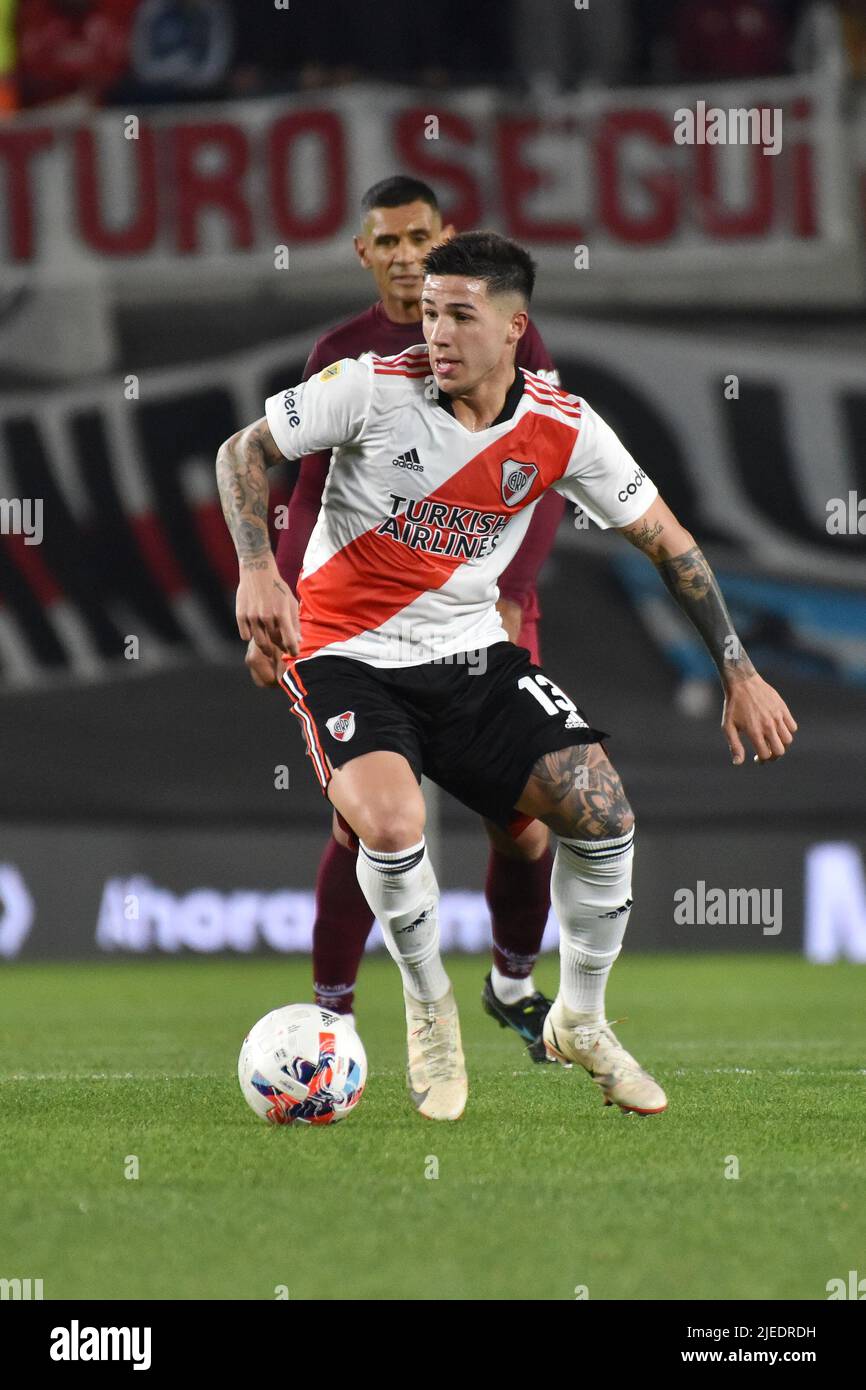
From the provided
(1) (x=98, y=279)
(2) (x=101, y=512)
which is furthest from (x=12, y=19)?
(2) (x=101, y=512)

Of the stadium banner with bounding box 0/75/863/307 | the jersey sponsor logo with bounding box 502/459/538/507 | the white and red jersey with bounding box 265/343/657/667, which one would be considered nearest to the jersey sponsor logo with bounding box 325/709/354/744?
the white and red jersey with bounding box 265/343/657/667

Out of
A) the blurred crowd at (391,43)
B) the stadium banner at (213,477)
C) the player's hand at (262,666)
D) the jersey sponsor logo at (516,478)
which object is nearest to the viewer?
the player's hand at (262,666)

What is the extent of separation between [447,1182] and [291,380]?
8.53 meters

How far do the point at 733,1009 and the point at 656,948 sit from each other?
318 cm

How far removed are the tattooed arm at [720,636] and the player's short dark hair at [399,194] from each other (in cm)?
146

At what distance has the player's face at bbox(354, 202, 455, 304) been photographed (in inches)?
230

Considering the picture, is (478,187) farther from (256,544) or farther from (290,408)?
(256,544)

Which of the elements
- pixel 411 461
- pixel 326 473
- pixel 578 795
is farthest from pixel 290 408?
pixel 578 795

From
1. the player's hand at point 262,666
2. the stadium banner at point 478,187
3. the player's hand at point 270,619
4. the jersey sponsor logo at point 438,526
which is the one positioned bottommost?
the player's hand at point 262,666

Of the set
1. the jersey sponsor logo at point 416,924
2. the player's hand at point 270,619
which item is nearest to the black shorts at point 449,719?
the jersey sponsor logo at point 416,924

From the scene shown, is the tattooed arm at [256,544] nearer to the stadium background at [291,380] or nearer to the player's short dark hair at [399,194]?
the player's short dark hair at [399,194]

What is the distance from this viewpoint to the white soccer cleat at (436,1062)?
4.59 metres

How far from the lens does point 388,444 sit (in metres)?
4.84

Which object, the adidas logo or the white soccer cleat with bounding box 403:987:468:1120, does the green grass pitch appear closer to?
the white soccer cleat with bounding box 403:987:468:1120
